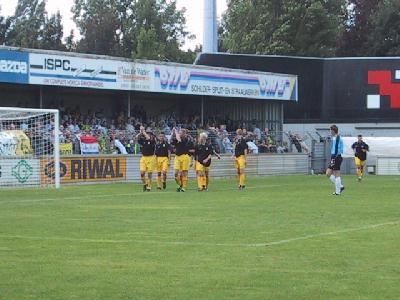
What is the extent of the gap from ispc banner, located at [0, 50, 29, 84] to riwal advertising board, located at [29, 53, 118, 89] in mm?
341

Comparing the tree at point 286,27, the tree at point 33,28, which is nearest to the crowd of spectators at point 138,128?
the tree at point 286,27

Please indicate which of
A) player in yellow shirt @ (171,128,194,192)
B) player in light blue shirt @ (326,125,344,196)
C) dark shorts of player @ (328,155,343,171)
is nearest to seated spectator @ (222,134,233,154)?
player in yellow shirt @ (171,128,194,192)

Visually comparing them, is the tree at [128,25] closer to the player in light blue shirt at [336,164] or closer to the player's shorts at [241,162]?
the player's shorts at [241,162]

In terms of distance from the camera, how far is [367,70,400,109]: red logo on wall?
179 feet

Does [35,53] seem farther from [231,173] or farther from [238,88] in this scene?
[238,88]

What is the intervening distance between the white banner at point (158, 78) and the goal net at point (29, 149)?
4.31 metres

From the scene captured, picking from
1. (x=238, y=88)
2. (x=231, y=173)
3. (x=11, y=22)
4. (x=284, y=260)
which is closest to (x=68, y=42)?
(x=11, y=22)

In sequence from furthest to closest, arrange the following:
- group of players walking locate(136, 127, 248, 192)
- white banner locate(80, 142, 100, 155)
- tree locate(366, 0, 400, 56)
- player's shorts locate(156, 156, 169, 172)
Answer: tree locate(366, 0, 400, 56)
white banner locate(80, 142, 100, 155)
player's shorts locate(156, 156, 169, 172)
group of players walking locate(136, 127, 248, 192)

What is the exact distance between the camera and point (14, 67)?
36125mm

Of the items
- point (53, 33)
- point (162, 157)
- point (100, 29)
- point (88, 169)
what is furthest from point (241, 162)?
point (53, 33)

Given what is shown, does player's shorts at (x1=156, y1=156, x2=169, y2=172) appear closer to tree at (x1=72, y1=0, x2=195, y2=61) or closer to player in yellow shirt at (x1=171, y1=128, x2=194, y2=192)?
player in yellow shirt at (x1=171, y1=128, x2=194, y2=192)

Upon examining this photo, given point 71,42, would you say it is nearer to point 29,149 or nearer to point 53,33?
point 53,33

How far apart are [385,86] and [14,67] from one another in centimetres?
2650

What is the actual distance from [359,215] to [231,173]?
78.3ft
